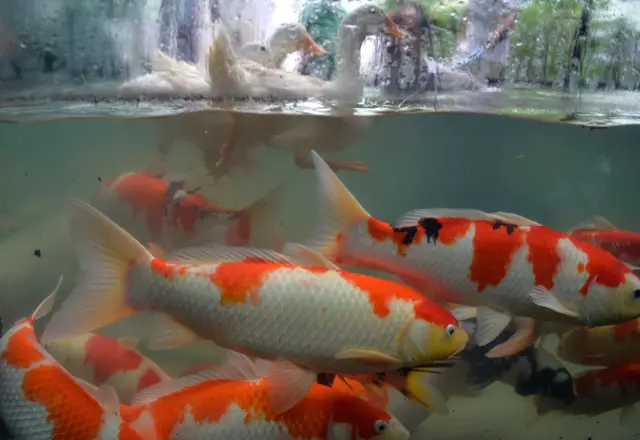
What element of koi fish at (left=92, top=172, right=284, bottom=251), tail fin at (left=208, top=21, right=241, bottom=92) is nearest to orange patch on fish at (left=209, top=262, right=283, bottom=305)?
koi fish at (left=92, top=172, right=284, bottom=251)

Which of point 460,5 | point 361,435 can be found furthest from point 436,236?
point 460,5

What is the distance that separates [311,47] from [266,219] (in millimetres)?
973

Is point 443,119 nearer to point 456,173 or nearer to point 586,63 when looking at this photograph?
point 456,173

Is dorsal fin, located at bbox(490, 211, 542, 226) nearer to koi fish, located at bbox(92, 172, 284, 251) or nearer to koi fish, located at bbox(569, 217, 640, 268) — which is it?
koi fish, located at bbox(569, 217, 640, 268)

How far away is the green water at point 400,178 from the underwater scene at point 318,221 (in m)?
0.02

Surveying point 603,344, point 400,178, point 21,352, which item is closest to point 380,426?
point 21,352

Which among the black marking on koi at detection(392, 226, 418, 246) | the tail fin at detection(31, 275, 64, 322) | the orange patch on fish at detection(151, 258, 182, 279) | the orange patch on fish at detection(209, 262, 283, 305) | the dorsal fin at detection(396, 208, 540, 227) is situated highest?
the dorsal fin at detection(396, 208, 540, 227)

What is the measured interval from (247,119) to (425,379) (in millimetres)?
2145

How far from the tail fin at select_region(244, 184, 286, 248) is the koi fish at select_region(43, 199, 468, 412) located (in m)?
1.22

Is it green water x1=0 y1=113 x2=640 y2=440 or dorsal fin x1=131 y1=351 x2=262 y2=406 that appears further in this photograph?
green water x1=0 y1=113 x2=640 y2=440

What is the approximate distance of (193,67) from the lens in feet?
9.27

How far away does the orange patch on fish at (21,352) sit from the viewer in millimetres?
1658

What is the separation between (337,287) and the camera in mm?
1579

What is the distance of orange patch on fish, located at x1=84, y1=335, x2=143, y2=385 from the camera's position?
229 centimetres
